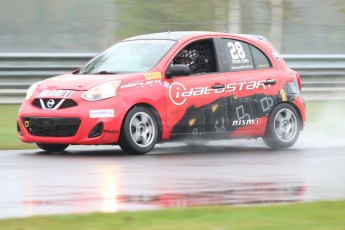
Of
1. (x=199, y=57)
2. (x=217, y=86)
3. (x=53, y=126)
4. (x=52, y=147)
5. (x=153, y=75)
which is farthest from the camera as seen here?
(x=199, y=57)

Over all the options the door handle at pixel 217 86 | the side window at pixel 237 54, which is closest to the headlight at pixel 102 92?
the door handle at pixel 217 86

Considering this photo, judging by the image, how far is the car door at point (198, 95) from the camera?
46.2 ft

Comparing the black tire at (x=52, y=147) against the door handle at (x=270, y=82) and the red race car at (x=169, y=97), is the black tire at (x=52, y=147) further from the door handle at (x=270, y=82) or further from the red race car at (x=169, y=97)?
the door handle at (x=270, y=82)

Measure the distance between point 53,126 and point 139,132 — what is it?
3.54 feet

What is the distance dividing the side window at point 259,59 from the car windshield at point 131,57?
4.96 ft

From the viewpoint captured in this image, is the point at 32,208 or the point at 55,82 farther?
the point at 55,82

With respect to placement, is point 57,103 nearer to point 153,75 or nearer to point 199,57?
point 153,75

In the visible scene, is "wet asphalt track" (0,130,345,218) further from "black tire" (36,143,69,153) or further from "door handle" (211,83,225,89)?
"door handle" (211,83,225,89)

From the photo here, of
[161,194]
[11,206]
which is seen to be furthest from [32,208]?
[161,194]

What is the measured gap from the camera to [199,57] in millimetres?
14695

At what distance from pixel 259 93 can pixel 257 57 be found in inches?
25.3

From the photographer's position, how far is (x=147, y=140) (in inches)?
537

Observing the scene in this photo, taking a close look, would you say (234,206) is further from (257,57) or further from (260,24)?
(260,24)

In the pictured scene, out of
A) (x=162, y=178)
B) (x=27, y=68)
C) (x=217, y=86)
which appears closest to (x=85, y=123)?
(x=217, y=86)
